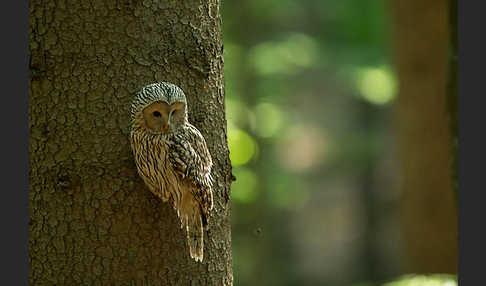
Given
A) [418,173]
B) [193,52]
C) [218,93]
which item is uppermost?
[193,52]

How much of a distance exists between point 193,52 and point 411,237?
5544mm

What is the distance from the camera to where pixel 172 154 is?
9.20ft

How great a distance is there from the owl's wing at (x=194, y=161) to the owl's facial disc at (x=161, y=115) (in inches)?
2.8

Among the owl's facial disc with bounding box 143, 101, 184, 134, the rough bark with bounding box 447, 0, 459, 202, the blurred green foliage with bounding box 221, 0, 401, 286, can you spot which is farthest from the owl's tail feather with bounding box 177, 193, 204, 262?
the rough bark with bounding box 447, 0, 459, 202

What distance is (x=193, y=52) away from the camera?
2.96 metres

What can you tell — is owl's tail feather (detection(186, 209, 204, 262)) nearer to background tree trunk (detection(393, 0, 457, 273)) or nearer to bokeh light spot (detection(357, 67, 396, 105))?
background tree trunk (detection(393, 0, 457, 273))

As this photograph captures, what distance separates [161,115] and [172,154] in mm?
195

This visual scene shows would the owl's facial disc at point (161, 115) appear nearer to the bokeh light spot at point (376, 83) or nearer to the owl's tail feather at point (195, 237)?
the owl's tail feather at point (195, 237)

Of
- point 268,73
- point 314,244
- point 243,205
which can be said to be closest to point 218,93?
point 268,73

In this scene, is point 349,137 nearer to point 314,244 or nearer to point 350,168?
point 350,168

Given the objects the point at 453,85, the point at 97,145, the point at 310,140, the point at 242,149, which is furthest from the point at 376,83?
the point at 310,140

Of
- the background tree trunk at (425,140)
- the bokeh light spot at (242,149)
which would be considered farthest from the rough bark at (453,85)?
the bokeh light spot at (242,149)

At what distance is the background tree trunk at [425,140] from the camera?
7297 millimetres

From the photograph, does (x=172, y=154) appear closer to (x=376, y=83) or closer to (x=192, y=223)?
(x=192, y=223)
